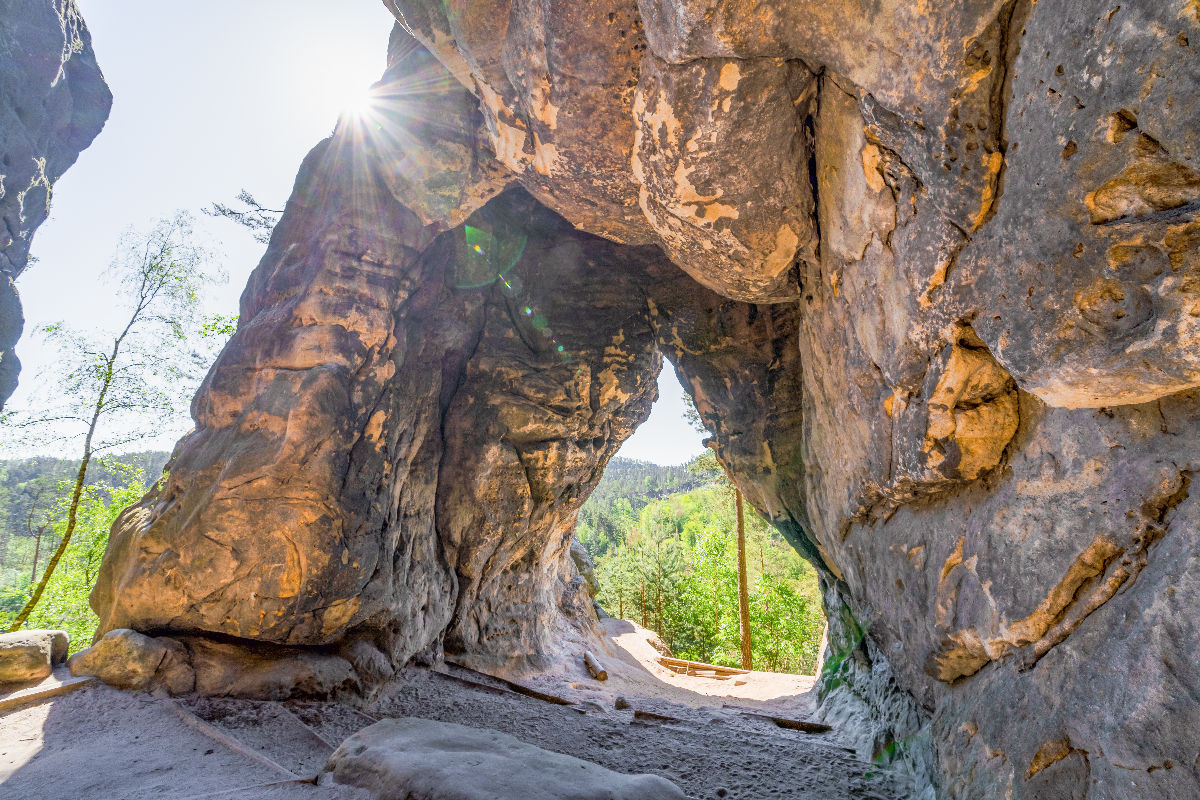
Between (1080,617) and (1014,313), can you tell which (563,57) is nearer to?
(1014,313)

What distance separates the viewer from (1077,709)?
2.46 meters

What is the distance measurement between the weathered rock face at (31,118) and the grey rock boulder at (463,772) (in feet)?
67.4

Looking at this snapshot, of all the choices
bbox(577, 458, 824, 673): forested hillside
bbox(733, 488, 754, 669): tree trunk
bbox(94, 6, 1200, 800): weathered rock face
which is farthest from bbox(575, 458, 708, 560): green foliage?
bbox(94, 6, 1200, 800): weathered rock face

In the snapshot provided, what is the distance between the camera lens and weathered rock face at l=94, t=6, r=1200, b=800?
2.17m

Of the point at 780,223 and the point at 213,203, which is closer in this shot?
the point at 780,223

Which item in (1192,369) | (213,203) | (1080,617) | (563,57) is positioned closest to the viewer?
(1192,369)

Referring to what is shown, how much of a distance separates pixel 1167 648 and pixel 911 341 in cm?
200

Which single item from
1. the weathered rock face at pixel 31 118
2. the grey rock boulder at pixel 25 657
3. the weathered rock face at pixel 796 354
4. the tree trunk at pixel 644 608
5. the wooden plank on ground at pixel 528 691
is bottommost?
the tree trunk at pixel 644 608

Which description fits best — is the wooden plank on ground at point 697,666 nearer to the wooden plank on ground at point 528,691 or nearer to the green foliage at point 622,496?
the green foliage at point 622,496

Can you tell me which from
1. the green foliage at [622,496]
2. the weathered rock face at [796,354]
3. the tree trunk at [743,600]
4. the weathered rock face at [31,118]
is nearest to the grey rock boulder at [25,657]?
the weathered rock face at [796,354]

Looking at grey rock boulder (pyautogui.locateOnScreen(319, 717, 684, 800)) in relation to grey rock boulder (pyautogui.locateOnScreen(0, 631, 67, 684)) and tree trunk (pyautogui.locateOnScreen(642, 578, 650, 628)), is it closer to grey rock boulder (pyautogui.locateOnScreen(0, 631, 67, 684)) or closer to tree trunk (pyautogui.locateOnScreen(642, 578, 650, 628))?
grey rock boulder (pyautogui.locateOnScreen(0, 631, 67, 684))

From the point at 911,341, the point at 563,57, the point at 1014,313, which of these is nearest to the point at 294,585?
the point at 563,57

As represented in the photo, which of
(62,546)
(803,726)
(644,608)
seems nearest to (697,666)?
(803,726)

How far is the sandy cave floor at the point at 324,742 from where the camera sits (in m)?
3.35
